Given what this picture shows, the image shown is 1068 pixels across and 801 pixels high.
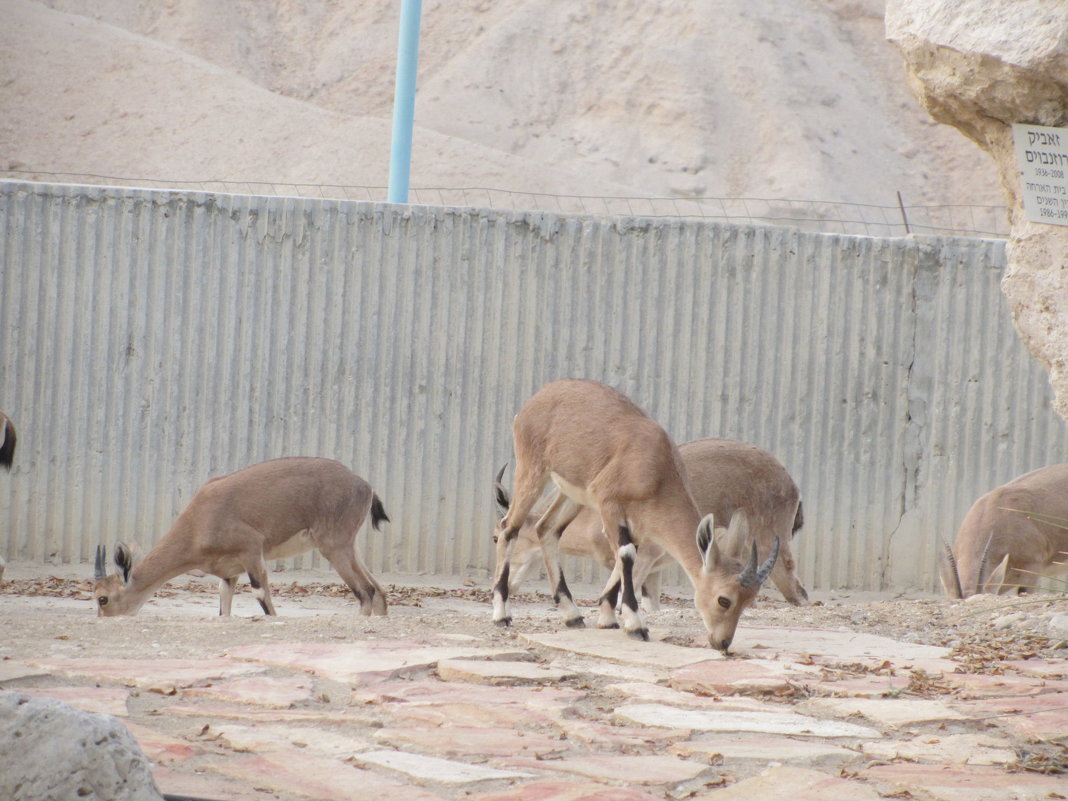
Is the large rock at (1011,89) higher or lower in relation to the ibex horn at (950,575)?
higher

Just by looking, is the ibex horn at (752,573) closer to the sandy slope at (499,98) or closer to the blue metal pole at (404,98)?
the blue metal pole at (404,98)

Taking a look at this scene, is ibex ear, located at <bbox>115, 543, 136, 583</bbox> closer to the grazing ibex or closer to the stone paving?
the stone paving

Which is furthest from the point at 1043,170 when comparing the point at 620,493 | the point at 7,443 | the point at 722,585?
the point at 7,443

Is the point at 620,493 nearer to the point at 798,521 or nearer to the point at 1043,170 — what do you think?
the point at 1043,170

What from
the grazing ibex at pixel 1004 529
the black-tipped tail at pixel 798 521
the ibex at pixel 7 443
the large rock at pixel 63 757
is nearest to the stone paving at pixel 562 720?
the large rock at pixel 63 757

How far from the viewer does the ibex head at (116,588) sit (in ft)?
30.8

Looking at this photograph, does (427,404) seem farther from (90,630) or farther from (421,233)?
(90,630)

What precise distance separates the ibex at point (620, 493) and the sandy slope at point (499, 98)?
935 inches

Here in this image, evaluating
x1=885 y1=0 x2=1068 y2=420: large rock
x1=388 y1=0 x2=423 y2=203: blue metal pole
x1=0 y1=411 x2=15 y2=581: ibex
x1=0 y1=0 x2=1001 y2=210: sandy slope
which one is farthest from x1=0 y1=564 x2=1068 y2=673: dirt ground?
x1=0 y1=0 x2=1001 y2=210: sandy slope

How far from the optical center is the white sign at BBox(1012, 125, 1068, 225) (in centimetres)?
723

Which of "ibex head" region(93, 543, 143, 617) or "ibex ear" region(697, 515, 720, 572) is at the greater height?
"ibex ear" region(697, 515, 720, 572)

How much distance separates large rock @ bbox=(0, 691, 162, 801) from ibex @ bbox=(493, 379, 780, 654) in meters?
4.38

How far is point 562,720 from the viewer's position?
17.1ft

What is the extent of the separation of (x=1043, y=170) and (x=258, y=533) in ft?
18.9
